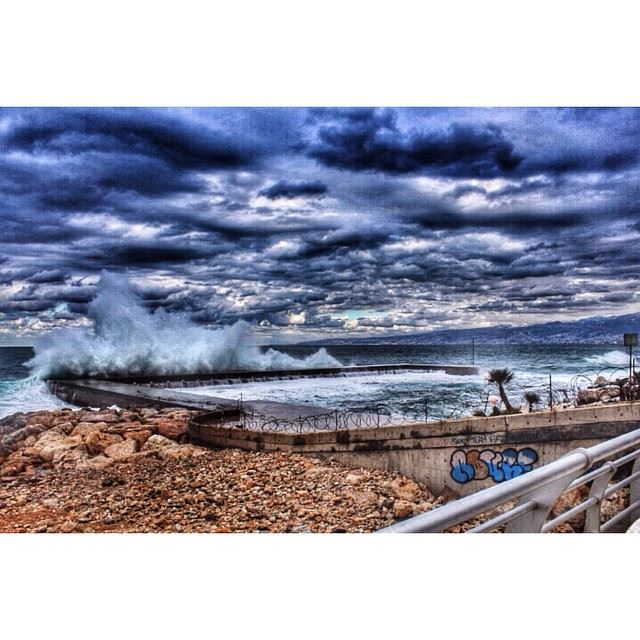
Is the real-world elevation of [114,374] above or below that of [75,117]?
below

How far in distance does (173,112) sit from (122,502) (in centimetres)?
211

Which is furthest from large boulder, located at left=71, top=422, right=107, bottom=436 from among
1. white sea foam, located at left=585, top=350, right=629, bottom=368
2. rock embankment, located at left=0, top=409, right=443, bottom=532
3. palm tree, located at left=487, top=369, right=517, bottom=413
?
white sea foam, located at left=585, top=350, right=629, bottom=368

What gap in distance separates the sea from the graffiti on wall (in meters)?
0.24

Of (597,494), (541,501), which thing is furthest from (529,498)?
(597,494)

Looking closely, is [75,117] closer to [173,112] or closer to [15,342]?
[173,112]

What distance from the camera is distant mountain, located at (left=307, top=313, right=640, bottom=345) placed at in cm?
342

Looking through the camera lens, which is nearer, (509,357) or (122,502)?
(122,502)

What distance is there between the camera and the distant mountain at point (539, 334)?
135 inches

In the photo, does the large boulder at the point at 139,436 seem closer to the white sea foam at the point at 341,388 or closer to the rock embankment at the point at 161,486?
the rock embankment at the point at 161,486

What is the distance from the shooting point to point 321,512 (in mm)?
3309

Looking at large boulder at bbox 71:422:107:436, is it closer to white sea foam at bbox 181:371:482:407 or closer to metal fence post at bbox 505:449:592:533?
white sea foam at bbox 181:371:482:407

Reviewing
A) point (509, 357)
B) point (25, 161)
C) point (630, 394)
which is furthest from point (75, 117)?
point (630, 394)

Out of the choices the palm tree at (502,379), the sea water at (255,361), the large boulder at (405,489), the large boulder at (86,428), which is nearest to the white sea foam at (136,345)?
the sea water at (255,361)
